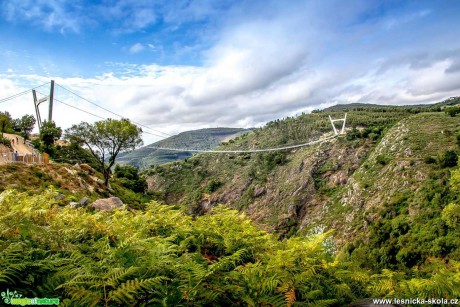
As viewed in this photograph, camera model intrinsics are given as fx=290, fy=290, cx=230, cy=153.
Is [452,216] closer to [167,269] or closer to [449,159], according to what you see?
[449,159]

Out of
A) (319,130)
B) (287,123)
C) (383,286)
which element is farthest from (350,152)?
(383,286)

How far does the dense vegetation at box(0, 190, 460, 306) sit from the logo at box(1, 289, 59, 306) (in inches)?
4.9

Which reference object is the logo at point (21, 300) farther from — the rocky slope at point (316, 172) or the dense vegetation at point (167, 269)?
the rocky slope at point (316, 172)

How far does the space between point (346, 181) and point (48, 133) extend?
5239 centimetres

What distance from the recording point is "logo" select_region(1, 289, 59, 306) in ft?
7.86

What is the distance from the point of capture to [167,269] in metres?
2.95

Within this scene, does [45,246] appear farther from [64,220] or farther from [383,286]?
[383,286]

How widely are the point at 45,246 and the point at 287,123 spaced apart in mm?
94386

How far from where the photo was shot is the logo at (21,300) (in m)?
2.39

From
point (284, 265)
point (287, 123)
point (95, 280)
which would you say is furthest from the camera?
point (287, 123)

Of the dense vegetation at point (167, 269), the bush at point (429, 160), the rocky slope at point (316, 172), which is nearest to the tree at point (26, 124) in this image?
the rocky slope at point (316, 172)

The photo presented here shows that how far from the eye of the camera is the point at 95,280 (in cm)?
257

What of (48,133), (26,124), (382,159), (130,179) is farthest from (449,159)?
(26,124)

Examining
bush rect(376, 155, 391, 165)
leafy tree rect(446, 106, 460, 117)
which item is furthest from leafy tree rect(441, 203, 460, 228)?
leafy tree rect(446, 106, 460, 117)
